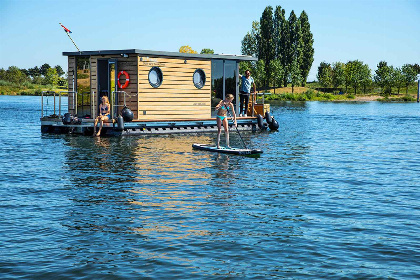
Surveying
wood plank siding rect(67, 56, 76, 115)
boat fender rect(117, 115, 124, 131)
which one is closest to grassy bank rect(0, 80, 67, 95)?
wood plank siding rect(67, 56, 76, 115)

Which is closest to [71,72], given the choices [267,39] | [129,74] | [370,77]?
[129,74]

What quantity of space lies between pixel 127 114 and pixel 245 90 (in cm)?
739

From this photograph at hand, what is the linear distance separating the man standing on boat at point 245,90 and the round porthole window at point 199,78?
2135 millimetres

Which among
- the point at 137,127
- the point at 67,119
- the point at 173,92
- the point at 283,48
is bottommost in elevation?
the point at 137,127

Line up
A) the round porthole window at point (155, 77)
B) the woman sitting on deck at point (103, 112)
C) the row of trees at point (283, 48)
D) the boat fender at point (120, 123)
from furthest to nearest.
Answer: the row of trees at point (283, 48) → the round porthole window at point (155, 77) → the woman sitting on deck at point (103, 112) → the boat fender at point (120, 123)

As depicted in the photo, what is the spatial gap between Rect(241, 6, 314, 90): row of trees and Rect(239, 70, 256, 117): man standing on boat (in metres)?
62.5

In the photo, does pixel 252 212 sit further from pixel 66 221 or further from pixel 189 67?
pixel 189 67

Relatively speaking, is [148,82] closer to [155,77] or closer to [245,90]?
[155,77]

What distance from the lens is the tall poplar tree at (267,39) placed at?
3684 inches

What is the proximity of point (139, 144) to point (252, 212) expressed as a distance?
12.0 metres

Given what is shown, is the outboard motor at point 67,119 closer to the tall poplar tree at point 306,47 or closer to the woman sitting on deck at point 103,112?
the woman sitting on deck at point 103,112

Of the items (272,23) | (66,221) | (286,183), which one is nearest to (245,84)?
(286,183)

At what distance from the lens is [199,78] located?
90.3ft

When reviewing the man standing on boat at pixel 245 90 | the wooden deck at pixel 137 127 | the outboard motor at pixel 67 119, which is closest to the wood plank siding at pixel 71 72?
the wooden deck at pixel 137 127
